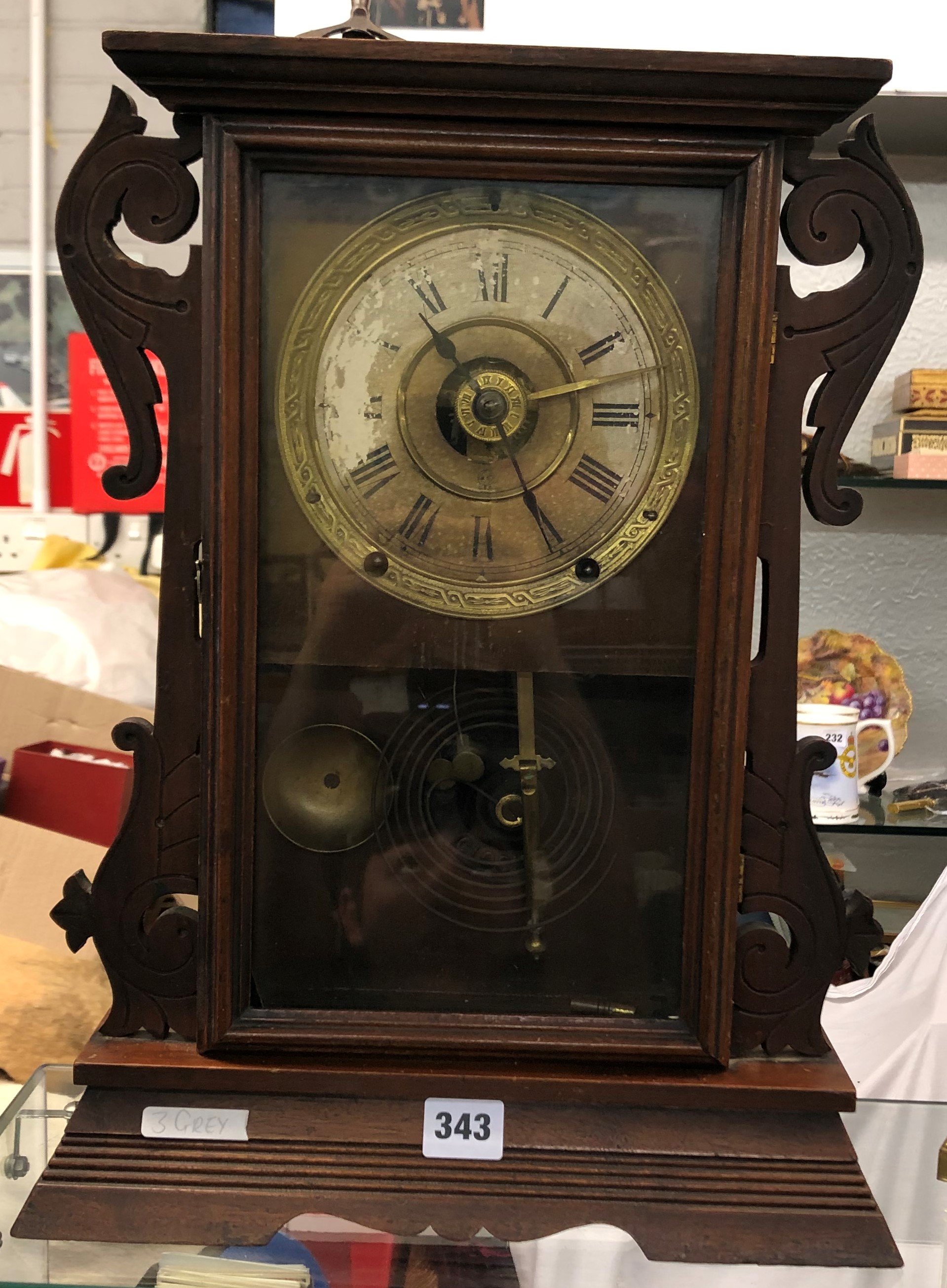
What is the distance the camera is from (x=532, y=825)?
0.80 m

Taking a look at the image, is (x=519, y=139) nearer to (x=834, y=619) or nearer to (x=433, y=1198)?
(x=433, y=1198)

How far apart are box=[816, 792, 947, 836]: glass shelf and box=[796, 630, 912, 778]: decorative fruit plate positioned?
10 cm

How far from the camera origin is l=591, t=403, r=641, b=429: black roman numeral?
0.73 m

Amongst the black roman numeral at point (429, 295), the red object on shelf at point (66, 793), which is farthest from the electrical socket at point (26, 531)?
the black roman numeral at point (429, 295)

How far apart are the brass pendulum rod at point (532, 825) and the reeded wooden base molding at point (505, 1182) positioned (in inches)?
4.8

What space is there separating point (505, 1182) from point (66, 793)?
676 millimetres

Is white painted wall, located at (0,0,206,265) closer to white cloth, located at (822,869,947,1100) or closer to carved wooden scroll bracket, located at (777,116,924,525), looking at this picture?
carved wooden scroll bracket, located at (777,116,924,525)

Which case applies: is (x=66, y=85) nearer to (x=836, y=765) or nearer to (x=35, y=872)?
(x=35, y=872)

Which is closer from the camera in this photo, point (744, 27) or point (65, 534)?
point (744, 27)

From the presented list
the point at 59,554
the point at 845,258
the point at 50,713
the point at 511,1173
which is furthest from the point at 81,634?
the point at 845,258

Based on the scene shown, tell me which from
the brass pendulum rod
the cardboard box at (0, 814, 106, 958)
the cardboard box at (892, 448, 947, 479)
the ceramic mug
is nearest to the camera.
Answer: the brass pendulum rod

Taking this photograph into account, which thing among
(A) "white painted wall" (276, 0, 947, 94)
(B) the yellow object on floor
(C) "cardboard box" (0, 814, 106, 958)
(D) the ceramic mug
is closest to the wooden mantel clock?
(C) "cardboard box" (0, 814, 106, 958)

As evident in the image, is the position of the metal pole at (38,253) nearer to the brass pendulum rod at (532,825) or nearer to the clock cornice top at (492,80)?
the clock cornice top at (492,80)

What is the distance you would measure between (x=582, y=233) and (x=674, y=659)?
284mm
